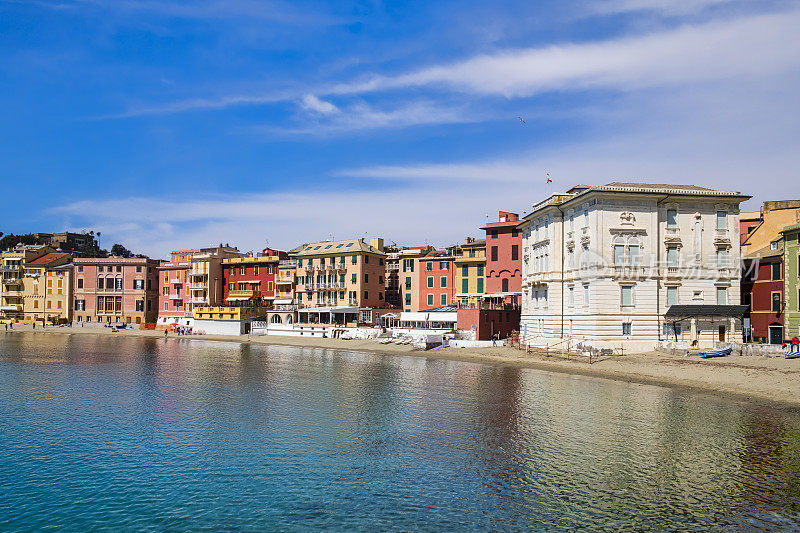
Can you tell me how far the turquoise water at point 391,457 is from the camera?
19547mm

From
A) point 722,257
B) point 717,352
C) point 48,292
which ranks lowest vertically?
point 717,352

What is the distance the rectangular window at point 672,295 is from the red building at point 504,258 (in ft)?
79.1

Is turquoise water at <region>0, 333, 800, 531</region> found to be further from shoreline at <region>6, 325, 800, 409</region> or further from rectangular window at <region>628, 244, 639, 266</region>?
rectangular window at <region>628, 244, 639, 266</region>

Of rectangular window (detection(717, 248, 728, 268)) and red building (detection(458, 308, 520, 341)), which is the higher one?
rectangular window (detection(717, 248, 728, 268))

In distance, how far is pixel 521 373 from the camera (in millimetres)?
52531

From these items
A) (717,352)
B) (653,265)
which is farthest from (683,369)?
(653,265)

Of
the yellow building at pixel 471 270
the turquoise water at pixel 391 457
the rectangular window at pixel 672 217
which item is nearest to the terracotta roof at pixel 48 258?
the yellow building at pixel 471 270

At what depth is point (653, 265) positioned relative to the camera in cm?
5725

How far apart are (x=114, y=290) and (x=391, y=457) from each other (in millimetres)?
117239

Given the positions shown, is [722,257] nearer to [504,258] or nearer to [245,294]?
[504,258]

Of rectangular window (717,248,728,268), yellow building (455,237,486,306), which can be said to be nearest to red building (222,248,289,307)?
yellow building (455,237,486,306)

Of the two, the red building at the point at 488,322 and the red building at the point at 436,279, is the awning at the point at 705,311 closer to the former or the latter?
the red building at the point at 488,322

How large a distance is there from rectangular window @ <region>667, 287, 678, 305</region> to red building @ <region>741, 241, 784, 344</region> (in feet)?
29.9

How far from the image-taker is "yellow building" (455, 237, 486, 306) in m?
88.6
